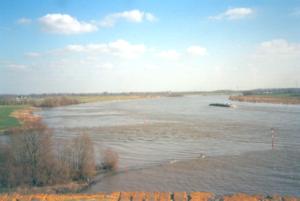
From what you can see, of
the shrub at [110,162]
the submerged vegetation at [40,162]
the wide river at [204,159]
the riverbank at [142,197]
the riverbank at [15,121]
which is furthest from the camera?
the riverbank at [15,121]

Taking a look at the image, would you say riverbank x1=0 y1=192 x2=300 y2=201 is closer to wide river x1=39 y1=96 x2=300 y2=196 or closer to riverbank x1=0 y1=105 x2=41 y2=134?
wide river x1=39 y1=96 x2=300 y2=196

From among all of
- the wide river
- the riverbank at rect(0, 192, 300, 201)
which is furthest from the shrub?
the riverbank at rect(0, 192, 300, 201)

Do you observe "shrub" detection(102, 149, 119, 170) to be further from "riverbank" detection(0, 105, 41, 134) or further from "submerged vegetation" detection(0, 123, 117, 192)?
"riverbank" detection(0, 105, 41, 134)

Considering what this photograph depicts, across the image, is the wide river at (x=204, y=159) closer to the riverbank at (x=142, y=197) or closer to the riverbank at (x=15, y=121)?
the riverbank at (x=142, y=197)

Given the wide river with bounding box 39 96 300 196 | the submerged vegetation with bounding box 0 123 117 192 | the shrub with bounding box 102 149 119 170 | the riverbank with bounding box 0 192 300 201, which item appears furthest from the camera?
the shrub with bounding box 102 149 119 170

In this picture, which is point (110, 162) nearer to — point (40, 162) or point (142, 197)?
point (40, 162)

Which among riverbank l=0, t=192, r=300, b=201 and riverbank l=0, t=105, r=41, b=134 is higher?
riverbank l=0, t=105, r=41, b=134

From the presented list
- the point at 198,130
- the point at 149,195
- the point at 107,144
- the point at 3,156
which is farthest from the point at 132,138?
the point at 149,195

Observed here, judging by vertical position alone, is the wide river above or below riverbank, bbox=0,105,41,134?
below

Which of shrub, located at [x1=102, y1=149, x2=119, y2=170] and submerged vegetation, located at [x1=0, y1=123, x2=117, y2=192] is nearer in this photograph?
submerged vegetation, located at [x1=0, y1=123, x2=117, y2=192]

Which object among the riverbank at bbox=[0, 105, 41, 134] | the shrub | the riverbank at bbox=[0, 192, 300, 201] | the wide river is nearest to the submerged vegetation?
the shrub

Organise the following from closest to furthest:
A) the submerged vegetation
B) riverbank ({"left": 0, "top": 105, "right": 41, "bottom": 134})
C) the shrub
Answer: the submerged vegetation
the shrub
riverbank ({"left": 0, "top": 105, "right": 41, "bottom": 134})

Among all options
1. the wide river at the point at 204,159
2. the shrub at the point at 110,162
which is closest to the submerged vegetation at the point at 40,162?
the shrub at the point at 110,162
